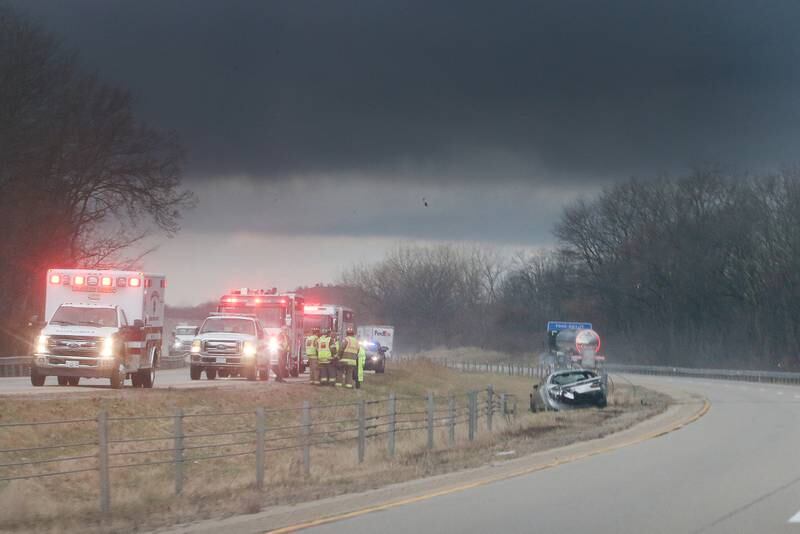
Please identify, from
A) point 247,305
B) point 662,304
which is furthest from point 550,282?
point 247,305

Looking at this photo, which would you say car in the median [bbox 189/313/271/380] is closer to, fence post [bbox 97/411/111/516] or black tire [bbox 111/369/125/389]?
black tire [bbox 111/369/125/389]

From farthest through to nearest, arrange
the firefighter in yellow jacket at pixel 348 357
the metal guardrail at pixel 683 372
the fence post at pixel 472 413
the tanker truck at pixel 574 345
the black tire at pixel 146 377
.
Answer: the metal guardrail at pixel 683 372
the tanker truck at pixel 574 345
the firefighter in yellow jacket at pixel 348 357
the black tire at pixel 146 377
the fence post at pixel 472 413

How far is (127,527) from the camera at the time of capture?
45.2 ft

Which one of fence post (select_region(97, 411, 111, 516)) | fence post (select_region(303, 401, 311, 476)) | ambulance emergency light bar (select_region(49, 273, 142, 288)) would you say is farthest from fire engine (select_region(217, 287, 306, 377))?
fence post (select_region(97, 411, 111, 516))

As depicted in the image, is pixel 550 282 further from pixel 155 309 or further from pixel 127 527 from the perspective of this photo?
pixel 127 527

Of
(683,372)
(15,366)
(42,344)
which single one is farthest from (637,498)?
(683,372)

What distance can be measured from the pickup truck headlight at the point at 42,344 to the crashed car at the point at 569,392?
17434mm

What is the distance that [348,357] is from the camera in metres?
39.1

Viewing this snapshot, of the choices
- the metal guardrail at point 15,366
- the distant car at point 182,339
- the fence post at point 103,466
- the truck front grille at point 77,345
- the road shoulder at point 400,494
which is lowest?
the road shoulder at point 400,494

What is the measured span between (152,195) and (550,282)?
6723 centimetres

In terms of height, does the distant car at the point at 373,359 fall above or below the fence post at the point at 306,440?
above

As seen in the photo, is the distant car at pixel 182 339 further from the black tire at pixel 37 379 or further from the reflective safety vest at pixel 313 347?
the black tire at pixel 37 379

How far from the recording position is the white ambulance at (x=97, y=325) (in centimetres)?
3008

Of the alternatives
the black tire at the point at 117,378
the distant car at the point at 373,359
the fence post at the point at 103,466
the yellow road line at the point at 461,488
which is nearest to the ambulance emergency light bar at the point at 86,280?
the black tire at the point at 117,378
